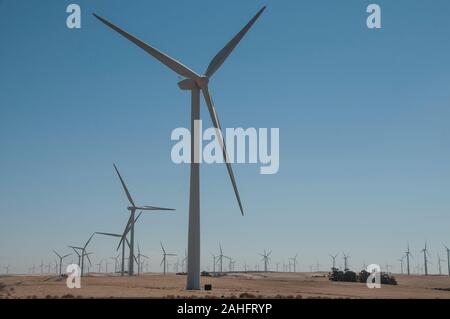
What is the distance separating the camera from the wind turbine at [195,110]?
250 feet

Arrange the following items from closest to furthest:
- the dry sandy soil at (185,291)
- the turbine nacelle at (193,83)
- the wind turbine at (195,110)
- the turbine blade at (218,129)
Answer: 1. the dry sandy soil at (185,291)
2. the turbine blade at (218,129)
3. the wind turbine at (195,110)
4. the turbine nacelle at (193,83)

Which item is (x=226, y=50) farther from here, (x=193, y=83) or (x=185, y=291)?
(x=185, y=291)

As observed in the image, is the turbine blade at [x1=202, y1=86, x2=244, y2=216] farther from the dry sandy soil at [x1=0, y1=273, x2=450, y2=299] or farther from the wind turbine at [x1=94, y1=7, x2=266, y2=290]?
the dry sandy soil at [x1=0, y1=273, x2=450, y2=299]

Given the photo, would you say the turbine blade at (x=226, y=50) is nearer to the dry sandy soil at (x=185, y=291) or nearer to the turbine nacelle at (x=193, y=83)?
the turbine nacelle at (x=193, y=83)

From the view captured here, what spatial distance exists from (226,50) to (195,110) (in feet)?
32.7

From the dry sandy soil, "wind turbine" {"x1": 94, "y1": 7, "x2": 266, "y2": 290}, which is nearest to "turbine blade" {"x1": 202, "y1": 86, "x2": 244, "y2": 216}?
"wind turbine" {"x1": 94, "y1": 7, "x2": 266, "y2": 290}

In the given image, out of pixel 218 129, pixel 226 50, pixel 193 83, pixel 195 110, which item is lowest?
pixel 218 129

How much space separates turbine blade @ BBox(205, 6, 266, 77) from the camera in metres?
76.2

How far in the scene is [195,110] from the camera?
263 ft

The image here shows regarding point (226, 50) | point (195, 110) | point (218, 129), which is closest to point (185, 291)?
point (218, 129)

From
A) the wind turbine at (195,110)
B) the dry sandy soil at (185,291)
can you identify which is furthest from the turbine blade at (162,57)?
the dry sandy soil at (185,291)

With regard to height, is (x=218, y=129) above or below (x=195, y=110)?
below
